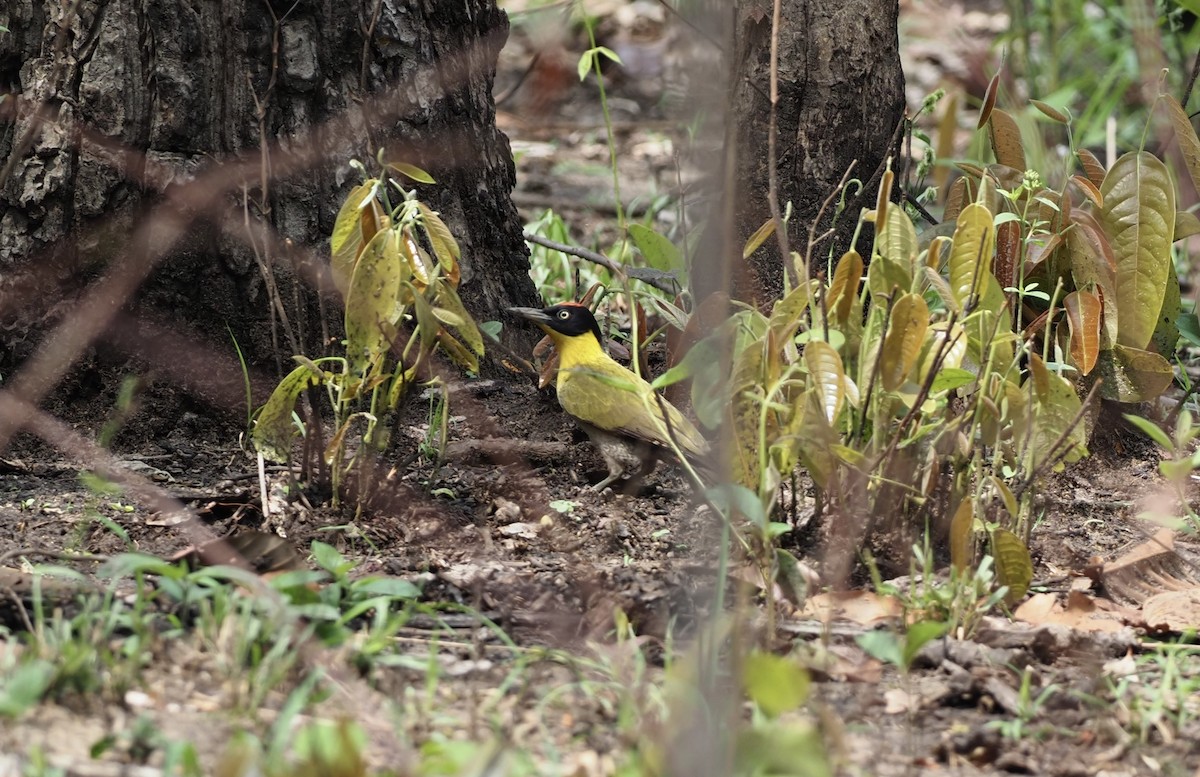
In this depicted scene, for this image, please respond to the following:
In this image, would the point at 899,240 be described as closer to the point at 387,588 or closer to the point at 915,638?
the point at 915,638

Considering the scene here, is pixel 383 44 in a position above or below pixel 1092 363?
above

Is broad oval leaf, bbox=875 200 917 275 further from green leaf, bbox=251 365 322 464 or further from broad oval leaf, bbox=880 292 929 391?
green leaf, bbox=251 365 322 464

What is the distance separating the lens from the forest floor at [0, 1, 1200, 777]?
2.08 meters

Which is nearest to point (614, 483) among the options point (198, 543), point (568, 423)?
point (568, 423)

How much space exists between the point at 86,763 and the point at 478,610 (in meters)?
0.94

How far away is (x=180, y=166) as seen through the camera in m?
3.47

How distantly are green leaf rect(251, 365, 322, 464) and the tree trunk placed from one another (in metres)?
1.40

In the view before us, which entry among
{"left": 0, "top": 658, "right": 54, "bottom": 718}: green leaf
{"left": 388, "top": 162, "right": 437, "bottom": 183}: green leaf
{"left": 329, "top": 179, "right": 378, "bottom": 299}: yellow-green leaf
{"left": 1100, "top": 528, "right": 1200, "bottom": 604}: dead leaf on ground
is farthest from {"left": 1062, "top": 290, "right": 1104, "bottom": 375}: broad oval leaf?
Answer: {"left": 0, "top": 658, "right": 54, "bottom": 718}: green leaf

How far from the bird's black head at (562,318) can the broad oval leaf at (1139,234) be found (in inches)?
61.5

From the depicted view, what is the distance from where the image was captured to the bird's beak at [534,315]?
13.2 ft

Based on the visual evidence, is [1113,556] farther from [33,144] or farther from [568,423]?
[33,144]

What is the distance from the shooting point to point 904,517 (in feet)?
10.2

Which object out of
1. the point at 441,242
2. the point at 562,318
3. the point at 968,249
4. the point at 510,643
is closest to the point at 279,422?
the point at 441,242

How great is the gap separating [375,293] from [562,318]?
1163 mm
